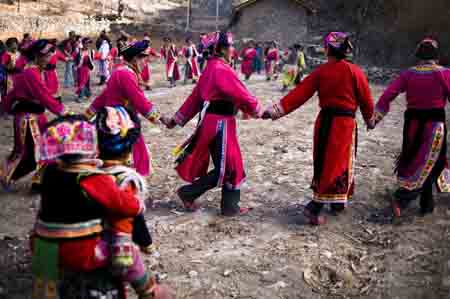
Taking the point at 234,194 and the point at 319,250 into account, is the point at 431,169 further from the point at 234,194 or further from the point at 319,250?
the point at 234,194

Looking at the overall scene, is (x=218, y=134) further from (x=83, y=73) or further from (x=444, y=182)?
(x=83, y=73)

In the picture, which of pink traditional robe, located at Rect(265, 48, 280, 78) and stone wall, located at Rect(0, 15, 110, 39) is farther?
stone wall, located at Rect(0, 15, 110, 39)

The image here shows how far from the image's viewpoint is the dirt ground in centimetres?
375

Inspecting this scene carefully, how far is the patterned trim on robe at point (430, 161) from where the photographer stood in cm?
496

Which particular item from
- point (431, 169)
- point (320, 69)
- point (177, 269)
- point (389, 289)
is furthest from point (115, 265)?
point (431, 169)

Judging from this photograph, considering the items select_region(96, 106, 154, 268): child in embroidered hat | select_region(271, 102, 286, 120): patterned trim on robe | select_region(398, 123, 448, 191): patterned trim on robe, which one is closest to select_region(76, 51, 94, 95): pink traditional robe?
select_region(271, 102, 286, 120): patterned trim on robe

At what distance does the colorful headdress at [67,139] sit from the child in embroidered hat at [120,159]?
0.16 meters

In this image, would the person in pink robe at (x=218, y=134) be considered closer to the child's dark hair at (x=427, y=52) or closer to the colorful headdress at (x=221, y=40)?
the colorful headdress at (x=221, y=40)

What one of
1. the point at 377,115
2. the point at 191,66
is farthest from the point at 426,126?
the point at 191,66

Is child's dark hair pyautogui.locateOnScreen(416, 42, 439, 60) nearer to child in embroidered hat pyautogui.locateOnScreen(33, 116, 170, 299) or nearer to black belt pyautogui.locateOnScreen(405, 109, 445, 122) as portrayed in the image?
black belt pyautogui.locateOnScreen(405, 109, 445, 122)

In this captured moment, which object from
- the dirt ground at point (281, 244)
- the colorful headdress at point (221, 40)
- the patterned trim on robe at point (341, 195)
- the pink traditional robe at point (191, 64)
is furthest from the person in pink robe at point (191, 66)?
the patterned trim on robe at point (341, 195)

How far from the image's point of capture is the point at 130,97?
4848mm

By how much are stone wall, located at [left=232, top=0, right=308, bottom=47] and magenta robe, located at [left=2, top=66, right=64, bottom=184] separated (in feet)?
84.1

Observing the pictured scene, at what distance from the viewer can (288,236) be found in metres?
4.64
